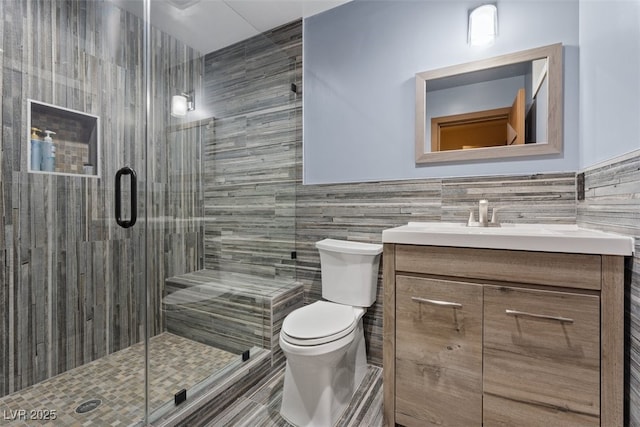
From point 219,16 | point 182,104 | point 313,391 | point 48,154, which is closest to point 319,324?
point 313,391

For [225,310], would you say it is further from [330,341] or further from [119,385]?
[330,341]

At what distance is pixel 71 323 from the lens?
1.67m

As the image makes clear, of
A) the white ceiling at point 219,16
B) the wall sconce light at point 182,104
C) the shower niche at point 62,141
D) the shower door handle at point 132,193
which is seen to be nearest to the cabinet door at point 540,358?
the shower door handle at point 132,193

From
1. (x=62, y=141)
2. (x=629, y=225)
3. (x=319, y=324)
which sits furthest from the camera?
(x=62, y=141)

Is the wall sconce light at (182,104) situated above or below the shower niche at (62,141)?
above

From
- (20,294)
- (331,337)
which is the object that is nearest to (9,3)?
(20,294)

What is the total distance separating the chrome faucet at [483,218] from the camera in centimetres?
148

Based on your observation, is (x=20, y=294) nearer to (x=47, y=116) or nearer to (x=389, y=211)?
(x=47, y=116)

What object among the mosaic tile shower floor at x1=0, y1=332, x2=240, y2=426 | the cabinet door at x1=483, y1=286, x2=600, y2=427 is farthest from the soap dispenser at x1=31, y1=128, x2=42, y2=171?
the cabinet door at x1=483, y1=286, x2=600, y2=427

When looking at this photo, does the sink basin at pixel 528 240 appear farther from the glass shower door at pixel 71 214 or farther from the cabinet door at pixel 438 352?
the glass shower door at pixel 71 214

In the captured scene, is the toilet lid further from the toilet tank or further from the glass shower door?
the glass shower door

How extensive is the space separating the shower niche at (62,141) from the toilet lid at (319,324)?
1.53 m

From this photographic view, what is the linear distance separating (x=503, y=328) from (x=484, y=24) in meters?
1.55

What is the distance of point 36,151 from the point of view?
→ 1540mm
